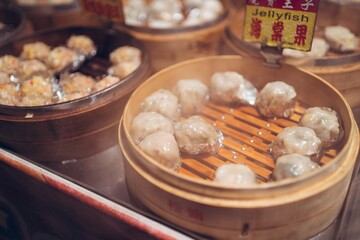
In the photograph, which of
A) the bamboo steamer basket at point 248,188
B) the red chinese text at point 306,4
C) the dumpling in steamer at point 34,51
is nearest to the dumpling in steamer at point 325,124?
the bamboo steamer basket at point 248,188

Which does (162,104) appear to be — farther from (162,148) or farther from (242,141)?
(242,141)

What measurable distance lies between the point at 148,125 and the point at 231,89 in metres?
0.81

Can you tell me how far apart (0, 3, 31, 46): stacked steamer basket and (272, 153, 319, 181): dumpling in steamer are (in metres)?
3.01

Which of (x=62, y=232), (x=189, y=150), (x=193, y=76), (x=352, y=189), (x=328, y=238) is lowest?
(x=62, y=232)

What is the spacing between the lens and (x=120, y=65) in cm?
319

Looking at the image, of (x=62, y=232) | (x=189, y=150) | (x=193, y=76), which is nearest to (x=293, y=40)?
(x=193, y=76)

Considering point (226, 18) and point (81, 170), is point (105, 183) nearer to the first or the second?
point (81, 170)

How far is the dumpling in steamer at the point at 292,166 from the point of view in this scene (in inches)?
78.7

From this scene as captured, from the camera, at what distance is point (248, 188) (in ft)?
5.91

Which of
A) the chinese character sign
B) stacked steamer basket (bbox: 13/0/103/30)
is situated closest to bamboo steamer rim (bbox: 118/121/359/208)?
the chinese character sign

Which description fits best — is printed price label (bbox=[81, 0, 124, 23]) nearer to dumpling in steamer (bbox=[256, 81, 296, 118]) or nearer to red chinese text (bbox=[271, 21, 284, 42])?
red chinese text (bbox=[271, 21, 284, 42])

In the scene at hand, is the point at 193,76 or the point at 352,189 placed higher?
the point at 193,76

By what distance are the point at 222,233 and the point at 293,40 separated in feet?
4.91

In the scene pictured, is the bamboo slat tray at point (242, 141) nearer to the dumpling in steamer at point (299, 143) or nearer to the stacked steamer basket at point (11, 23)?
the dumpling in steamer at point (299, 143)
